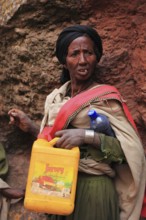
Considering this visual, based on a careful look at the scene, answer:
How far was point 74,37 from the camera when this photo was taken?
1.99 m

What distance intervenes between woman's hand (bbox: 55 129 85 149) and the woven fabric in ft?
3.20

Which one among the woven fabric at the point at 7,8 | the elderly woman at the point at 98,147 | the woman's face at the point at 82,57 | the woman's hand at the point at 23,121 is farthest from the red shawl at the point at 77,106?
the woven fabric at the point at 7,8

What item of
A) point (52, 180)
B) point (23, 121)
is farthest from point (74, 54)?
point (52, 180)

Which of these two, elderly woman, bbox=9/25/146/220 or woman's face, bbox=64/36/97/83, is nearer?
elderly woman, bbox=9/25/146/220

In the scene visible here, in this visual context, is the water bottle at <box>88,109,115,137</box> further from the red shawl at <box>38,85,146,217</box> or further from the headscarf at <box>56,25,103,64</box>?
the headscarf at <box>56,25,103,64</box>

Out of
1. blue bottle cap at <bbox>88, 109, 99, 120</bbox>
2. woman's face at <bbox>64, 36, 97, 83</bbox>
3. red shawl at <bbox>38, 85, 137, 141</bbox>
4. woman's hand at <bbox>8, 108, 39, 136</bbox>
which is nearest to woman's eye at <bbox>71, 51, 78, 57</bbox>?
woman's face at <bbox>64, 36, 97, 83</bbox>

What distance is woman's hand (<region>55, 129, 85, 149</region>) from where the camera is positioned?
1737 millimetres

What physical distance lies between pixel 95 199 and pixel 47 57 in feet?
3.22

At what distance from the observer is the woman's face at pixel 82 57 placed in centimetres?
196

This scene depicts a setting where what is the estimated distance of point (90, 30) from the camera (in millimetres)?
1999

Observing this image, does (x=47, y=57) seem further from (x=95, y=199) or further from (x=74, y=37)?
(x=95, y=199)

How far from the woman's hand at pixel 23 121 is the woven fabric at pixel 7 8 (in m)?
0.61

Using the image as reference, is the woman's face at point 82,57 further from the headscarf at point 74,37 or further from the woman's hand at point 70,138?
the woman's hand at point 70,138

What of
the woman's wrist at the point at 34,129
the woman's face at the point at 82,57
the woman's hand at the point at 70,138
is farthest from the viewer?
the woman's wrist at the point at 34,129
